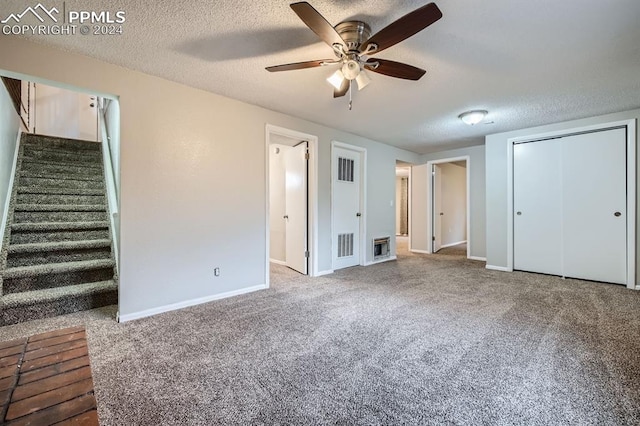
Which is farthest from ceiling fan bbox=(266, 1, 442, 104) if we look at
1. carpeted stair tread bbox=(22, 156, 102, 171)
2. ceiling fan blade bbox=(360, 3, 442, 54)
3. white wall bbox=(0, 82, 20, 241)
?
carpeted stair tread bbox=(22, 156, 102, 171)

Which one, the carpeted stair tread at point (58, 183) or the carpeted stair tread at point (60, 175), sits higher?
the carpeted stair tread at point (60, 175)

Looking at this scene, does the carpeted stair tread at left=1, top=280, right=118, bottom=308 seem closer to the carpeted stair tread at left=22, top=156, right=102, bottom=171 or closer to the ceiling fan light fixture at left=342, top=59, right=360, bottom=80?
the carpeted stair tread at left=22, top=156, right=102, bottom=171

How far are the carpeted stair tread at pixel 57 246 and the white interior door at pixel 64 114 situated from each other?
3441 millimetres

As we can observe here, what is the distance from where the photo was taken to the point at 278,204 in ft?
17.0

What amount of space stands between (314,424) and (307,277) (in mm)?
2873

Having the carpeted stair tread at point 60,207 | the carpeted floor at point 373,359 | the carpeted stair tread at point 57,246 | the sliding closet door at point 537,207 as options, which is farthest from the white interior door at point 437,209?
the carpeted stair tread at point 60,207

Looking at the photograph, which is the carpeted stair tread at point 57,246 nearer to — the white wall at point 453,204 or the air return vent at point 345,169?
the air return vent at point 345,169

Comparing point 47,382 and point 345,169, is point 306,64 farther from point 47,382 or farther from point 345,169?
point 345,169

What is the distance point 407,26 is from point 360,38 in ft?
1.62

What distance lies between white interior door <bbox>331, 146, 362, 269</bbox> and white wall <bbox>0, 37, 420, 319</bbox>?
48.7 inches

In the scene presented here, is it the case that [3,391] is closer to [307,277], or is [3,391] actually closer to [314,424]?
[314,424]

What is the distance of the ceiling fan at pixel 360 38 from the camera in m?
1.51

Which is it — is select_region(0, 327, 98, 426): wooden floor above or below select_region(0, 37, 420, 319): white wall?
below

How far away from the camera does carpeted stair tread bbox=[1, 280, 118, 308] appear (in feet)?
8.40
